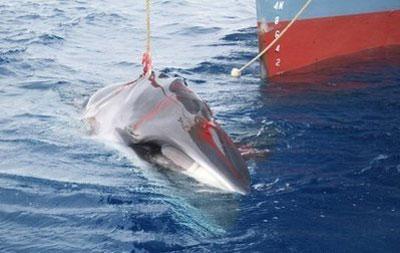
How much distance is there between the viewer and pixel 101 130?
762 centimetres

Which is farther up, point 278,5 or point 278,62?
point 278,5

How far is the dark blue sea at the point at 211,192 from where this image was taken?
545 cm

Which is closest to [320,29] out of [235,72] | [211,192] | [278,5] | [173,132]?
[278,5]

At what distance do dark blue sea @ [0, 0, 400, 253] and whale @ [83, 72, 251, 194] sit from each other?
0.16 m

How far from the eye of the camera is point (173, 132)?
6391mm

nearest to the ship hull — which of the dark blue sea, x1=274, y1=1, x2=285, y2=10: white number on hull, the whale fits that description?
x1=274, y1=1, x2=285, y2=10: white number on hull

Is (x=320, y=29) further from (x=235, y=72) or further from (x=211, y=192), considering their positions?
(x=211, y=192)

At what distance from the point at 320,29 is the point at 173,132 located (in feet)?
20.3

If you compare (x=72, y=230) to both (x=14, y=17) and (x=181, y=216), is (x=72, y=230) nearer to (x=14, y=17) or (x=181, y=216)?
(x=181, y=216)

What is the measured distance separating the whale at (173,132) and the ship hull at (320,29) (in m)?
4.17

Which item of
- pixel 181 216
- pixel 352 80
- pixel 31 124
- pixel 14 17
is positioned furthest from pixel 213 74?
pixel 14 17

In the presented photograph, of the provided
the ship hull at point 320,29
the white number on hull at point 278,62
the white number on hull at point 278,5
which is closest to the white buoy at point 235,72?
the ship hull at point 320,29

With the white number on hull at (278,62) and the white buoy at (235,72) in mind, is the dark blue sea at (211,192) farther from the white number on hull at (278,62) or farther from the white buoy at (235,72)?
the white number on hull at (278,62)

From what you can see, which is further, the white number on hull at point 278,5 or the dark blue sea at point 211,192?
the white number on hull at point 278,5
